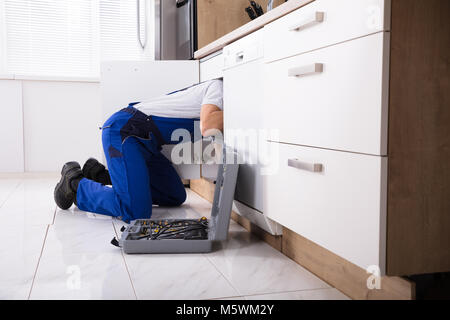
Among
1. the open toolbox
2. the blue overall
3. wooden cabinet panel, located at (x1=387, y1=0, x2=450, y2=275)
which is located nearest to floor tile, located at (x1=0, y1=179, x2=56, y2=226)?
the blue overall

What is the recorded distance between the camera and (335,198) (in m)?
1.19

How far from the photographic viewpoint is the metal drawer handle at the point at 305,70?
1.25m

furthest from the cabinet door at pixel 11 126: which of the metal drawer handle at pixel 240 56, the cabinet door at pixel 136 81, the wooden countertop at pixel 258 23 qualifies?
the metal drawer handle at pixel 240 56

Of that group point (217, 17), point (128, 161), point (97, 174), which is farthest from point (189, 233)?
point (217, 17)

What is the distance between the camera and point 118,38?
436cm

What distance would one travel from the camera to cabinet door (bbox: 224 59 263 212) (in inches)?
68.7

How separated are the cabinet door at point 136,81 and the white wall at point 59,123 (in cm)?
128

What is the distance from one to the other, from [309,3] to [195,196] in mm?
1881

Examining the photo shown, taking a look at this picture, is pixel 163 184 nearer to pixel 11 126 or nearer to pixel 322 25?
pixel 322 25

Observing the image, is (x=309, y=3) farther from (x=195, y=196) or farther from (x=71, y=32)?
(x=71, y=32)

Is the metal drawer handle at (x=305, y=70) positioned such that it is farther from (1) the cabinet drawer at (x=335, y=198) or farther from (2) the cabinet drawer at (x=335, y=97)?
(1) the cabinet drawer at (x=335, y=198)

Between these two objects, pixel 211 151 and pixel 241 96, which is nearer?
pixel 241 96
